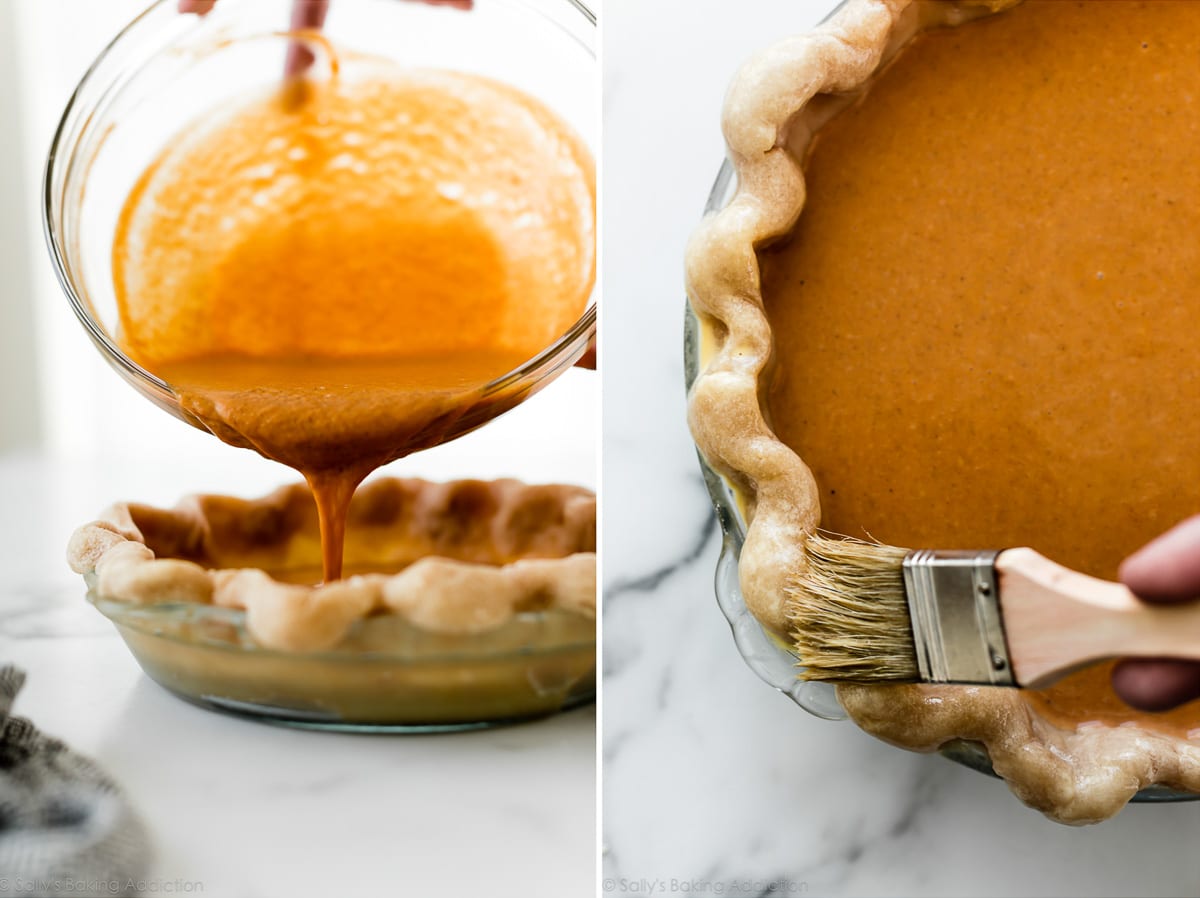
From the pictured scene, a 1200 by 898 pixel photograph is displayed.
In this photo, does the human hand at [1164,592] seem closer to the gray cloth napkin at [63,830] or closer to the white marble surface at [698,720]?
the white marble surface at [698,720]

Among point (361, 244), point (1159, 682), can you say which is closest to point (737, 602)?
point (1159, 682)

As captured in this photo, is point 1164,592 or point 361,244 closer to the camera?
point 1164,592

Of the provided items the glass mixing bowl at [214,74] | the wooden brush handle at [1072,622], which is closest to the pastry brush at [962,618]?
the wooden brush handle at [1072,622]

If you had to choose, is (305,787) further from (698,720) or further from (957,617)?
(957,617)

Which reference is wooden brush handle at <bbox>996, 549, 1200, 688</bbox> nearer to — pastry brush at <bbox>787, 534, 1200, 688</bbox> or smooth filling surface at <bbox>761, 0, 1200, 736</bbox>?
pastry brush at <bbox>787, 534, 1200, 688</bbox>

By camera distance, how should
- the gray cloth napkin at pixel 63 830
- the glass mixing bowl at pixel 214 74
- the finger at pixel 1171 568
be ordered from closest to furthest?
the finger at pixel 1171 568 < the gray cloth napkin at pixel 63 830 < the glass mixing bowl at pixel 214 74

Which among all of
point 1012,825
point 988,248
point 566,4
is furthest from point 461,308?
point 1012,825

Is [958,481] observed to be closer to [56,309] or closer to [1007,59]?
[1007,59]

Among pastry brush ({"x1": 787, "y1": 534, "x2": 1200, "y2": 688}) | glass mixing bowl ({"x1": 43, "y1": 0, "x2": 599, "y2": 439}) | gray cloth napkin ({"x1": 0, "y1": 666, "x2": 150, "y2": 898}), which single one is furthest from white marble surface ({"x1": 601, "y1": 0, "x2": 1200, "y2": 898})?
gray cloth napkin ({"x1": 0, "y1": 666, "x2": 150, "y2": 898})
